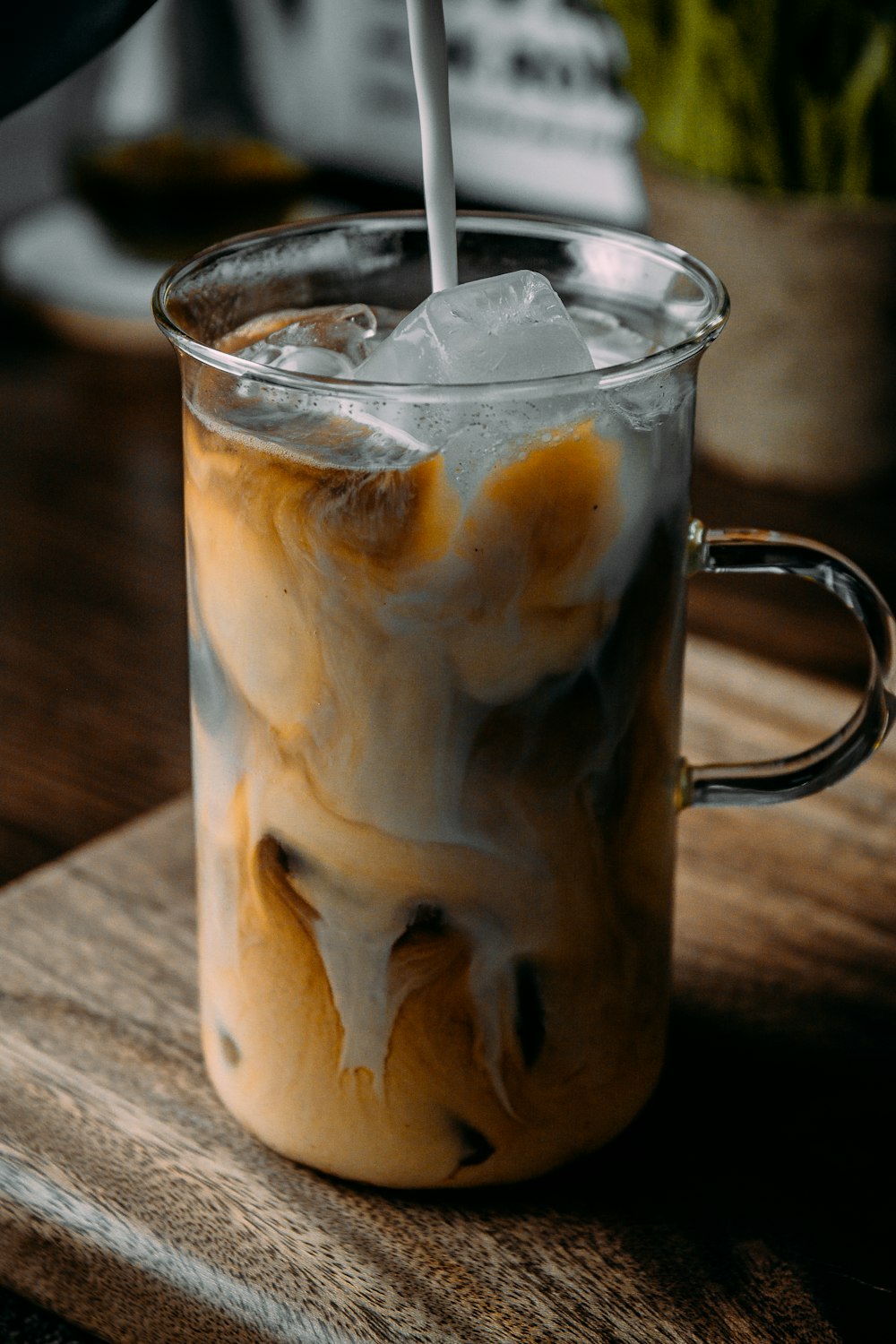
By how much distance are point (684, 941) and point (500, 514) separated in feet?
0.90

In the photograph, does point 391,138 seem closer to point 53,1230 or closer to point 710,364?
point 710,364

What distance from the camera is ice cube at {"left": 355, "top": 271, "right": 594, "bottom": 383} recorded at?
42 cm

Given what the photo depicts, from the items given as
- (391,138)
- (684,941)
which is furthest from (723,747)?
(391,138)

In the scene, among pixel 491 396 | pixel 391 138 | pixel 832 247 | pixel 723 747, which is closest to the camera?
pixel 491 396

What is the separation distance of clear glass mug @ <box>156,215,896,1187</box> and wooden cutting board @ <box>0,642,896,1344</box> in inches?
0.8

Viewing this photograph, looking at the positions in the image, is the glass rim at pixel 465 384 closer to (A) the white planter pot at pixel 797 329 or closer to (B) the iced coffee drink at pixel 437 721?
(B) the iced coffee drink at pixel 437 721

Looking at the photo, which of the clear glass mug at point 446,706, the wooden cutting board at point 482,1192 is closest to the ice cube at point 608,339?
the clear glass mug at point 446,706

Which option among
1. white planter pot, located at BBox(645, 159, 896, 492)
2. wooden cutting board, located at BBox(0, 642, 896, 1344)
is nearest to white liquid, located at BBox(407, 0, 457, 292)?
wooden cutting board, located at BBox(0, 642, 896, 1344)

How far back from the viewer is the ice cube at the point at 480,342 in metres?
0.42

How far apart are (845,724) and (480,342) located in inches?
7.3

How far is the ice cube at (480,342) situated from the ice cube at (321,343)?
0.02 m

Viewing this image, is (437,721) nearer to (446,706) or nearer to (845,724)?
(446,706)

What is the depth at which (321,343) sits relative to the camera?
48 centimetres

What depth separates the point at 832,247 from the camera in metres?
0.98
